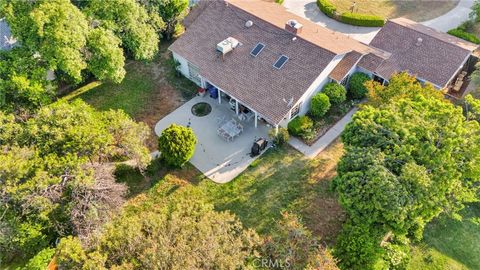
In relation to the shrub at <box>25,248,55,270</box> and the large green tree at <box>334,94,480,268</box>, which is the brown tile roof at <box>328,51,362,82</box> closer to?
the large green tree at <box>334,94,480,268</box>

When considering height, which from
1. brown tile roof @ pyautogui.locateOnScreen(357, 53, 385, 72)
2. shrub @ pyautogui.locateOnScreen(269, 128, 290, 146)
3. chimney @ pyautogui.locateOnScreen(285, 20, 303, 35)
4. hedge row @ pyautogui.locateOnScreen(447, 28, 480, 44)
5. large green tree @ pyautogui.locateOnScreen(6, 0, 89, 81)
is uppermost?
large green tree @ pyautogui.locateOnScreen(6, 0, 89, 81)

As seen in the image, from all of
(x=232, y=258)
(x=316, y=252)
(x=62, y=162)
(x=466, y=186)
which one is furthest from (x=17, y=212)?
(x=466, y=186)

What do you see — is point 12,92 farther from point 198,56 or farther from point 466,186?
point 466,186

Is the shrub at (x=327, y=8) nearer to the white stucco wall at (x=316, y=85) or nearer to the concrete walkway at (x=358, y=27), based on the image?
the concrete walkway at (x=358, y=27)

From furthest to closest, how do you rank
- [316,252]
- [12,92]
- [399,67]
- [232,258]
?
[399,67]
[12,92]
[316,252]
[232,258]

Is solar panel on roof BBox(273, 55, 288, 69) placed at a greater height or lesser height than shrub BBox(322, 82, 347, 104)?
greater

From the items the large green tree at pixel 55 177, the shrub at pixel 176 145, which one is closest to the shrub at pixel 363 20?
the shrub at pixel 176 145

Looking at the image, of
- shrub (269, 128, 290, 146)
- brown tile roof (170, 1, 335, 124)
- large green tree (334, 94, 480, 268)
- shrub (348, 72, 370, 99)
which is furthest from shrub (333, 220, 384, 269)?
shrub (348, 72, 370, 99)
